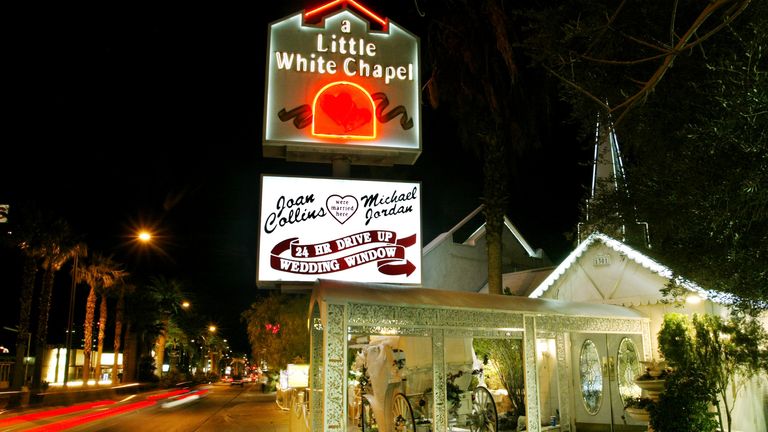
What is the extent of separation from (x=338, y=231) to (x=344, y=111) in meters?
3.05

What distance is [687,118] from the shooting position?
8805mm

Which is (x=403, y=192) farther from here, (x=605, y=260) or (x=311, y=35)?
(x=605, y=260)

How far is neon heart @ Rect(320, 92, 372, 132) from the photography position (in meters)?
15.1

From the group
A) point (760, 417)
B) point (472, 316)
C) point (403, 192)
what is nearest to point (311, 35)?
point (403, 192)

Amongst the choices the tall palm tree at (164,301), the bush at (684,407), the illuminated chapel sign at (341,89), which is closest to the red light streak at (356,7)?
the illuminated chapel sign at (341,89)

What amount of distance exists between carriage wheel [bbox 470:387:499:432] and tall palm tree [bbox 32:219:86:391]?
2556cm

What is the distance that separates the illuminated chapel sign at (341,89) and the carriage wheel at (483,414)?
6.08m

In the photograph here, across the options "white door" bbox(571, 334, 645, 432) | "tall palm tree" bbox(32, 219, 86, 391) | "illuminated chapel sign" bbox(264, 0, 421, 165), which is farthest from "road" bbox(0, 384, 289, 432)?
"illuminated chapel sign" bbox(264, 0, 421, 165)

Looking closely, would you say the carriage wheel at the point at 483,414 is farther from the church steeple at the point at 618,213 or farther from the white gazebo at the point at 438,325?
the church steeple at the point at 618,213

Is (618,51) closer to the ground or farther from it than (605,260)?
farther from it

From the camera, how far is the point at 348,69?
614 inches

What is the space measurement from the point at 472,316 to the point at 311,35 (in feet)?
27.9

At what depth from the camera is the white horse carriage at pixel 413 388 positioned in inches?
478

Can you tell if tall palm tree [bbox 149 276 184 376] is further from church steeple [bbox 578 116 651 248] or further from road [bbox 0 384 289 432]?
church steeple [bbox 578 116 651 248]
